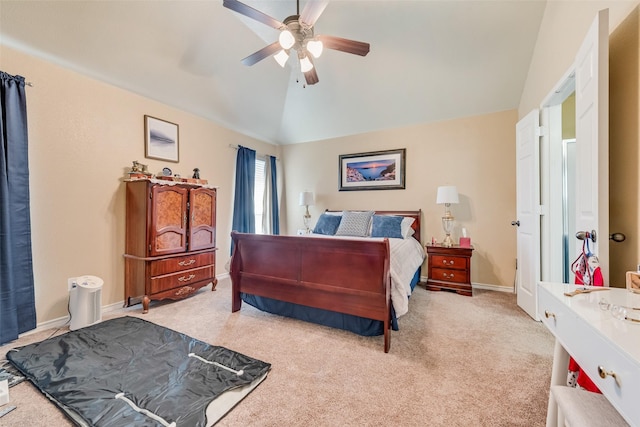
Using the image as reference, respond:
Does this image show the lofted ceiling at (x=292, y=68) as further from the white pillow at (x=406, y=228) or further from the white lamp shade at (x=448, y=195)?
the white pillow at (x=406, y=228)

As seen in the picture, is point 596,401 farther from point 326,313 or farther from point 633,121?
point 326,313

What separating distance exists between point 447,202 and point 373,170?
1.41 m

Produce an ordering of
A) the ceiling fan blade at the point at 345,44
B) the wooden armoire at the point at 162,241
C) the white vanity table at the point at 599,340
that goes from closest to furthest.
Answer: the white vanity table at the point at 599,340 < the ceiling fan blade at the point at 345,44 < the wooden armoire at the point at 162,241

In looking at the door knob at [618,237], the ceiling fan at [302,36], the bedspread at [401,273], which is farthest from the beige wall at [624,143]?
the ceiling fan at [302,36]

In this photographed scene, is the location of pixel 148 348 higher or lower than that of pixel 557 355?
lower

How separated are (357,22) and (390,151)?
204 cm

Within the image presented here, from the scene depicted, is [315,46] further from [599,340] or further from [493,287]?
[493,287]

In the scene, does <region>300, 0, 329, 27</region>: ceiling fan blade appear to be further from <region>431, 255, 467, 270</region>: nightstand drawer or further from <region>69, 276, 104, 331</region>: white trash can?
<region>431, 255, 467, 270</region>: nightstand drawer

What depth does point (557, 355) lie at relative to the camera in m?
1.16

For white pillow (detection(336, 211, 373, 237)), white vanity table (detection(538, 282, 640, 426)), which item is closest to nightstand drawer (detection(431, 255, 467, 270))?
white pillow (detection(336, 211, 373, 237))

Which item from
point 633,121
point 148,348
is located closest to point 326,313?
point 148,348

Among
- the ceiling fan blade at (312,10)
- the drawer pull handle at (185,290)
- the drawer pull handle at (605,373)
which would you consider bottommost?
the drawer pull handle at (185,290)

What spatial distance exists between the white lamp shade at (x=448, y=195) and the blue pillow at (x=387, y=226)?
65cm

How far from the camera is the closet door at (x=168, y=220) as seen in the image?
2.92 m
